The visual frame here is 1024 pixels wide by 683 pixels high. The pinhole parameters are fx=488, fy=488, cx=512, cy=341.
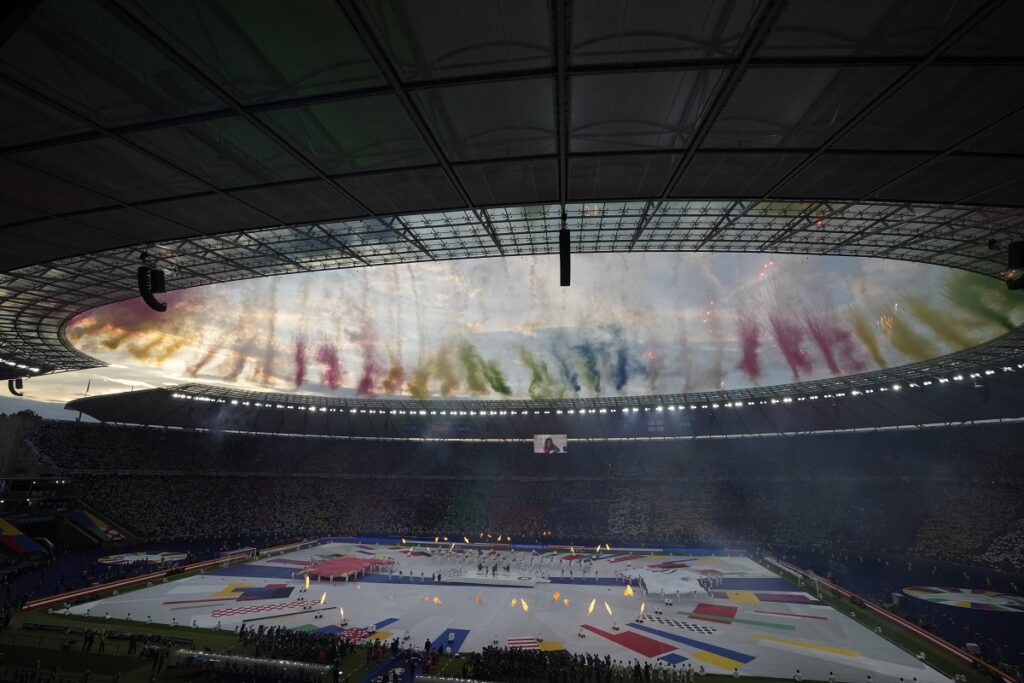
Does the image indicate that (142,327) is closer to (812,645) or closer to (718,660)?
(718,660)

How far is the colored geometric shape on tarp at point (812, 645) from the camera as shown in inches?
1090

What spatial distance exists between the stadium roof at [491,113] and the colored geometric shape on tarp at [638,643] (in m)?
24.4

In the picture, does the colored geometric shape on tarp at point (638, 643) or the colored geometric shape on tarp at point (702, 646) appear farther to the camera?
the colored geometric shape on tarp at point (638, 643)

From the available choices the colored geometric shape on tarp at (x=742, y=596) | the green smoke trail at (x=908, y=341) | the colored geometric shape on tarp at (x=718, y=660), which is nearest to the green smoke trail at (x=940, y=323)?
the green smoke trail at (x=908, y=341)

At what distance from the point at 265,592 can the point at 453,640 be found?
19527mm

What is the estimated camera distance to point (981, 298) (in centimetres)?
3431

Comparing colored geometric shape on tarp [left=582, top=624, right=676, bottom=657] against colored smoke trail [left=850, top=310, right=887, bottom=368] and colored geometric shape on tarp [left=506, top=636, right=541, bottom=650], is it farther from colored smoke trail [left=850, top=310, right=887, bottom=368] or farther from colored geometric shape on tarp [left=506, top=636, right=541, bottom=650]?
colored smoke trail [left=850, top=310, right=887, bottom=368]

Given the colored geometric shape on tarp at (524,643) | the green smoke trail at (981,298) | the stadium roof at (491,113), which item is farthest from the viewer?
the green smoke trail at (981,298)

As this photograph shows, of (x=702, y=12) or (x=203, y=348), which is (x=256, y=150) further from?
(x=203, y=348)

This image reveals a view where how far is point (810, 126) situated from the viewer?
10602 mm

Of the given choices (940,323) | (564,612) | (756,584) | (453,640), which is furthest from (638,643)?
(940,323)

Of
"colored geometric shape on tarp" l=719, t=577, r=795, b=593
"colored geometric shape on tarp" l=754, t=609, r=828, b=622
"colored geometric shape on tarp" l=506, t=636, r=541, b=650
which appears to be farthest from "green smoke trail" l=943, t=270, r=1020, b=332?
"colored geometric shape on tarp" l=506, t=636, r=541, b=650

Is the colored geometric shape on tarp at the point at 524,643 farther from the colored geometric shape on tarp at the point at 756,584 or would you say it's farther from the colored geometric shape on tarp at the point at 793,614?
the colored geometric shape on tarp at the point at 756,584

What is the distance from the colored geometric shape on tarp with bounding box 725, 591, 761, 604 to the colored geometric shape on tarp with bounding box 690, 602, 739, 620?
2.25 m
